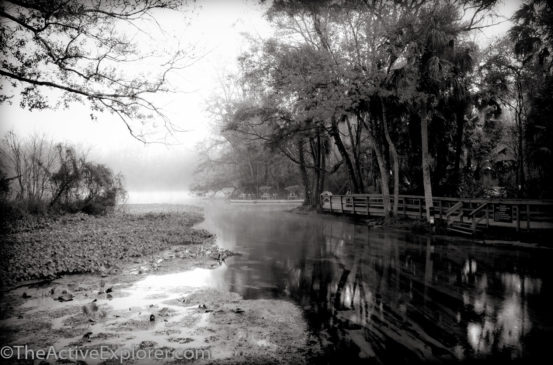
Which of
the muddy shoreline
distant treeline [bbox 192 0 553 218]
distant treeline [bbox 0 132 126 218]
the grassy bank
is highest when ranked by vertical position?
distant treeline [bbox 192 0 553 218]

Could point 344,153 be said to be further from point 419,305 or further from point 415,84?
point 419,305

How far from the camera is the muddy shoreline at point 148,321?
5074 mm

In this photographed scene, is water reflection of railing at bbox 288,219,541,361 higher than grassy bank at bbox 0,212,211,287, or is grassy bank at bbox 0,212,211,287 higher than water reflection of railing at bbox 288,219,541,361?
grassy bank at bbox 0,212,211,287

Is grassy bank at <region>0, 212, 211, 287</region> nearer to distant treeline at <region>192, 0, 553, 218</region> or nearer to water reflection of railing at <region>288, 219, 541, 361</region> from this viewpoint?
water reflection of railing at <region>288, 219, 541, 361</region>

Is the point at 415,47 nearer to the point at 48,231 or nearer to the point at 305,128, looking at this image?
the point at 305,128

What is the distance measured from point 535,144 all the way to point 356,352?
92.1 ft

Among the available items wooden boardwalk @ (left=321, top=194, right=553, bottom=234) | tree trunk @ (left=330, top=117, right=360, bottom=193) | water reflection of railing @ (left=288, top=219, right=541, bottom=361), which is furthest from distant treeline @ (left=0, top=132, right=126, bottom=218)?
wooden boardwalk @ (left=321, top=194, right=553, bottom=234)

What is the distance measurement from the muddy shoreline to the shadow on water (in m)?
0.64

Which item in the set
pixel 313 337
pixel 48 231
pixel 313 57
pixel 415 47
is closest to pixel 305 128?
pixel 313 57

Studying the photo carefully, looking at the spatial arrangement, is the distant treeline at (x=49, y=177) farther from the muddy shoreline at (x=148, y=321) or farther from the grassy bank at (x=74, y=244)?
the muddy shoreline at (x=148, y=321)

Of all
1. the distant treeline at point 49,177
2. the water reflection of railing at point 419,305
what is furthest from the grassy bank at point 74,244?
the water reflection of railing at point 419,305

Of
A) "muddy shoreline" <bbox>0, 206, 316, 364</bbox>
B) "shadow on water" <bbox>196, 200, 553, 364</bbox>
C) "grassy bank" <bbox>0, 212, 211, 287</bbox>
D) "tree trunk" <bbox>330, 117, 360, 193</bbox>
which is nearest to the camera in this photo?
"muddy shoreline" <bbox>0, 206, 316, 364</bbox>

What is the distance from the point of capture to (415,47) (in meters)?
19.1

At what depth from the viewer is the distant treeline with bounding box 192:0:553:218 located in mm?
19281
